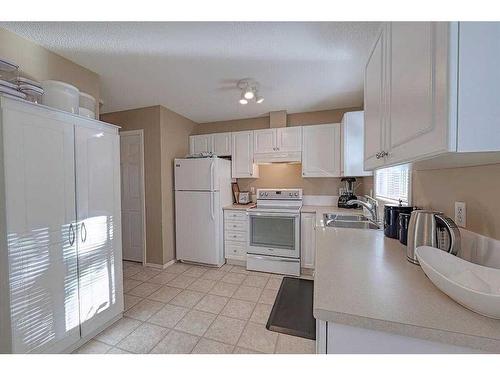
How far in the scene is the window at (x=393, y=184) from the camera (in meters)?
1.76

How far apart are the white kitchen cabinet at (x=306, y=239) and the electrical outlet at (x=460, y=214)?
68.1 inches

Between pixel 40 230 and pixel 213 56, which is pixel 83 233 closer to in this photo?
pixel 40 230

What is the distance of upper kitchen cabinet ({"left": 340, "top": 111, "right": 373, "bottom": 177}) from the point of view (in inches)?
106

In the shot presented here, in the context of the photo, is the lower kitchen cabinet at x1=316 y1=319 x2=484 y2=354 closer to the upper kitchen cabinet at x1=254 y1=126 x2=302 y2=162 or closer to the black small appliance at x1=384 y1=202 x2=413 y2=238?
the black small appliance at x1=384 y1=202 x2=413 y2=238

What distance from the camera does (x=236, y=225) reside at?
10.4 feet

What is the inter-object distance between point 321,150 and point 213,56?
6.21 ft

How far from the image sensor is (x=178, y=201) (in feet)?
10.6

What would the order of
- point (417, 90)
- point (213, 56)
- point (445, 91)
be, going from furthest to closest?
point (213, 56)
point (417, 90)
point (445, 91)

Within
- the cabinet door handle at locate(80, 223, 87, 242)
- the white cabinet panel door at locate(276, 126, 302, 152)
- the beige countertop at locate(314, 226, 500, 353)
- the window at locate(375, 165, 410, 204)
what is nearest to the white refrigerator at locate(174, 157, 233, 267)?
the white cabinet panel door at locate(276, 126, 302, 152)

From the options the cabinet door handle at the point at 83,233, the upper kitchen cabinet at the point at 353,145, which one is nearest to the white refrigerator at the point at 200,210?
the cabinet door handle at the point at 83,233

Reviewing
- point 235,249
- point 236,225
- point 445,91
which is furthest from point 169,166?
point 445,91

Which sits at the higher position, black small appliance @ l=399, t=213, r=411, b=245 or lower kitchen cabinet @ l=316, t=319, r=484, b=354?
black small appliance @ l=399, t=213, r=411, b=245

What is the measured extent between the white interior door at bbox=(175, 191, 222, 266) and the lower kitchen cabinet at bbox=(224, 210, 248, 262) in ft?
0.41
